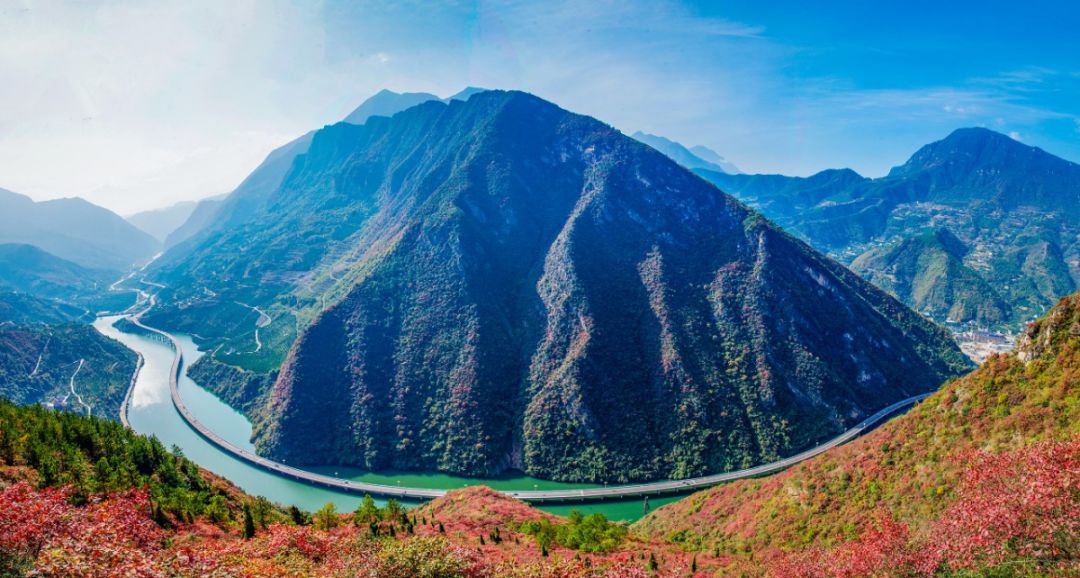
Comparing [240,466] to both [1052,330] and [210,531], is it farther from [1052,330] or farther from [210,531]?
[1052,330]

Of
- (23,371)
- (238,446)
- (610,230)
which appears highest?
(610,230)

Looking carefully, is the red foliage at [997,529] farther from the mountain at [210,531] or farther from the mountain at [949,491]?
the mountain at [210,531]

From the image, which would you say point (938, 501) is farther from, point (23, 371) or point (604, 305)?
point (23, 371)

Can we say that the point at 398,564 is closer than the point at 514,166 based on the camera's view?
Yes

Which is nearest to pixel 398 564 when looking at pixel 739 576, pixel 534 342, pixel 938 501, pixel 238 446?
pixel 739 576

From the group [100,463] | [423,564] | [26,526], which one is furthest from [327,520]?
[26,526]

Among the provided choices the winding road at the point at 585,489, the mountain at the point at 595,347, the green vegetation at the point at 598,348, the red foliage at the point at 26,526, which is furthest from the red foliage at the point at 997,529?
the mountain at the point at 595,347
